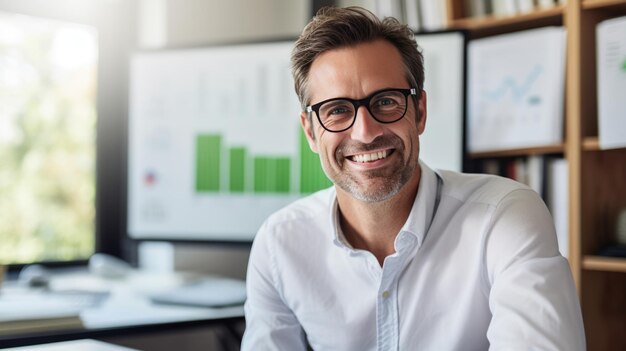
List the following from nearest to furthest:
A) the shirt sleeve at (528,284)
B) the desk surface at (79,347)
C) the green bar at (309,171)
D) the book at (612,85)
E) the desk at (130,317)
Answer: the shirt sleeve at (528,284)
the desk surface at (79,347)
the desk at (130,317)
the book at (612,85)
the green bar at (309,171)

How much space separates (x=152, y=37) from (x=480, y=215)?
1.67 m

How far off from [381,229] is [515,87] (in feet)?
3.19

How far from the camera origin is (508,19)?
2.27m

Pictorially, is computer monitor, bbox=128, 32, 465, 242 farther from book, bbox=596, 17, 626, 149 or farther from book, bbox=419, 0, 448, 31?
book, bbox=596, 17, 626, 149

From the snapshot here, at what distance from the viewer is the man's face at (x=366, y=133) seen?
54.1 inches

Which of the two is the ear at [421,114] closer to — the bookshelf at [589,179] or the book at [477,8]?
the bookshelf at [589,179]

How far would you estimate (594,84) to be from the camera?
2141mm

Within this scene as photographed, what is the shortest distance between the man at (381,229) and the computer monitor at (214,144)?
65 cm

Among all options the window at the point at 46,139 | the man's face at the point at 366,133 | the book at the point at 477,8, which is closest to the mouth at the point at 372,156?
the man's face at the point at 366,133

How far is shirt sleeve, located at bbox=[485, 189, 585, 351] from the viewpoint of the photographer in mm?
1128

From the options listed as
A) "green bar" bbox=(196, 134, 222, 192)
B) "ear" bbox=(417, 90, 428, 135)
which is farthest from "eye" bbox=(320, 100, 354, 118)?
"green bar" bbox=(196, 134, 222, 192)

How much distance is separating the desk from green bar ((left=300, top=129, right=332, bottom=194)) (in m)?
0.43

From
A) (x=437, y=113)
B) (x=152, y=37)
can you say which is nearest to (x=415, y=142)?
(x=437, y=113)

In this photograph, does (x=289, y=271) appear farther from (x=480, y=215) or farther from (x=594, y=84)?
(x=594, y=84)
